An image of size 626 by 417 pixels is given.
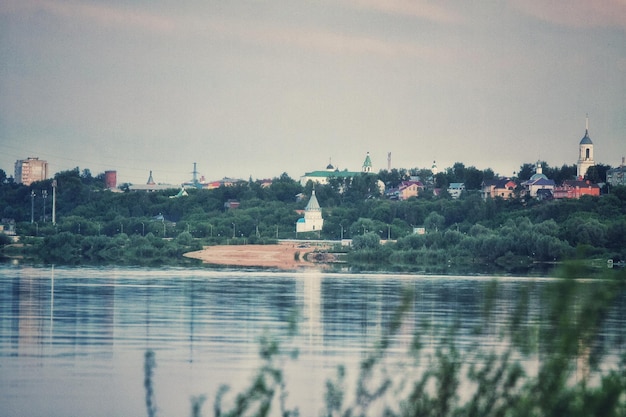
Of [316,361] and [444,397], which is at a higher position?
[444,397]

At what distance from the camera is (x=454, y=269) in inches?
2596


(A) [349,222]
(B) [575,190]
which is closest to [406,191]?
(A) [349,222]

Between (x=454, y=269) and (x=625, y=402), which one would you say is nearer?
(x=625, y=402)

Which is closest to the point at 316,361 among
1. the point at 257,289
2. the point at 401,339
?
the point at 401,339

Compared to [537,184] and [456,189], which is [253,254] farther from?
[456,189]

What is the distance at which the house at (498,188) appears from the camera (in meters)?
115

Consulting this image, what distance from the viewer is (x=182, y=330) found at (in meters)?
26.1

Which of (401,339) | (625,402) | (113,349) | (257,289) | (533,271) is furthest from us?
(533,271)

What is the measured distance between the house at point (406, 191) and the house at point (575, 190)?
1679cm

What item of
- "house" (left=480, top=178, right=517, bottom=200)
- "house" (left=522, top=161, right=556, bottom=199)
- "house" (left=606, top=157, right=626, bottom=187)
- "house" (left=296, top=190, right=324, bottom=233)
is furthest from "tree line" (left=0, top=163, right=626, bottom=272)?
"house" (left=606, top=157, right=626, bottom=187)

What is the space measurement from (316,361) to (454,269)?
4600cm

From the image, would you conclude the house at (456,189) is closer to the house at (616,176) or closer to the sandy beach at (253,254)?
the house at (616,176)

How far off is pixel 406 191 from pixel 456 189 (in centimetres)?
622

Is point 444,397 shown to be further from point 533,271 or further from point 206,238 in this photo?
point 206,238
